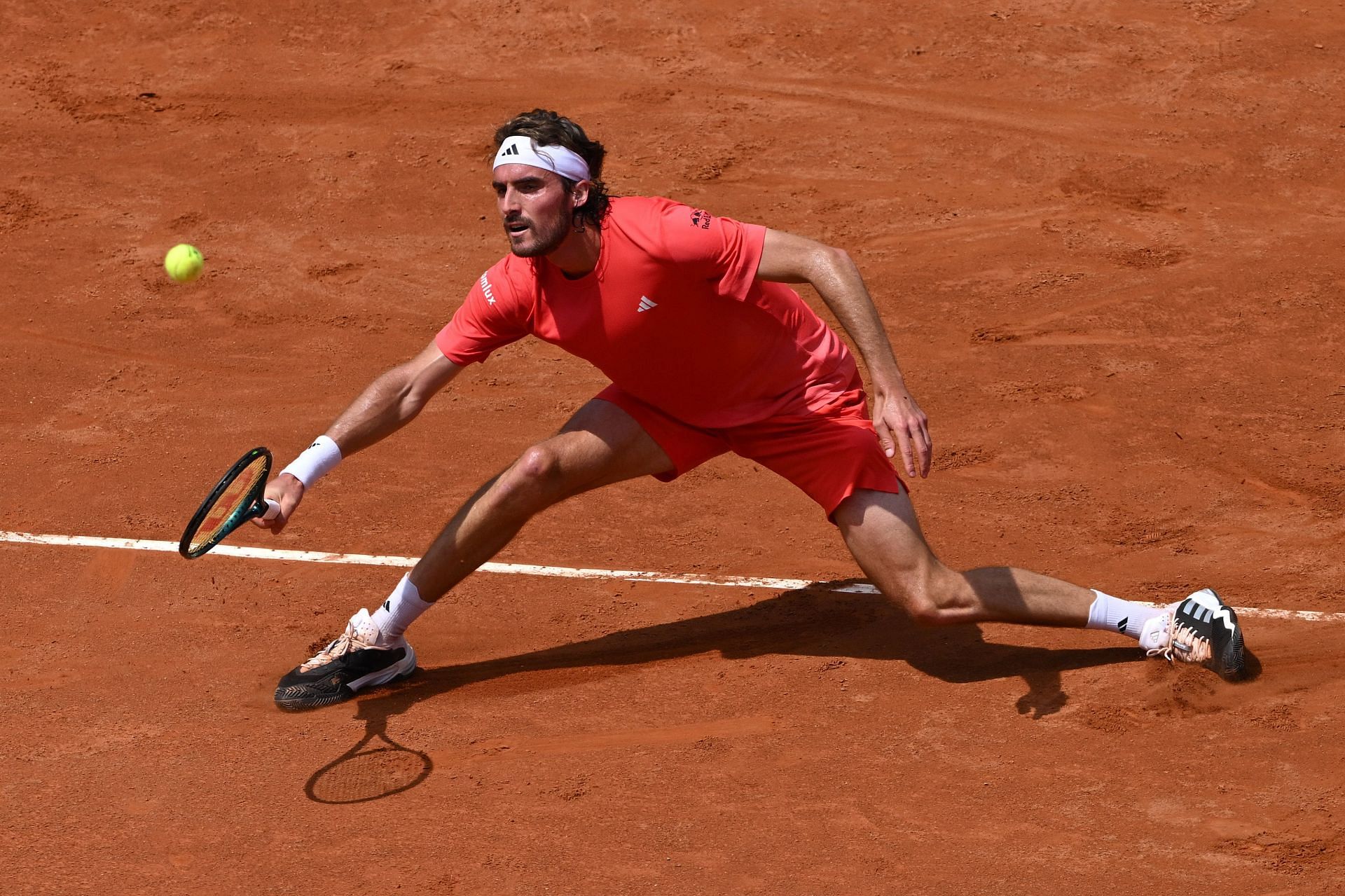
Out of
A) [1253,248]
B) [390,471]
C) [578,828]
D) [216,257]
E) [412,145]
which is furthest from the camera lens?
[412,145]

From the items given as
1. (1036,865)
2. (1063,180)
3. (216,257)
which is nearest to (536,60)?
(216,257)

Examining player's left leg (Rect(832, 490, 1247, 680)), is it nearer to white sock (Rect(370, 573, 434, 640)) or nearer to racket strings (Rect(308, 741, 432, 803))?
white sock (Rect(370, 573, 434, 640))

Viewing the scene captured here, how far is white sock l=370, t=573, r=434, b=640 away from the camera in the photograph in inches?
225

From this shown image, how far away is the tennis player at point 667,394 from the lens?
17.3 ft

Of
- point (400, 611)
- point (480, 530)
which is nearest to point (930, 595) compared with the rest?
point (480, 530)

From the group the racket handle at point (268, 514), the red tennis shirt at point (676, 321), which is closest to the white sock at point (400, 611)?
the racket handle at point (268, 514)

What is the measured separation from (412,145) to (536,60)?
1592 mm

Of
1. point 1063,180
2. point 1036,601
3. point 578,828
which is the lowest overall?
point 578,828

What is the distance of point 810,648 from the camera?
6008mm

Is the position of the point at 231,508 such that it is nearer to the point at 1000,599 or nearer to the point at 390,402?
the point at 390,402

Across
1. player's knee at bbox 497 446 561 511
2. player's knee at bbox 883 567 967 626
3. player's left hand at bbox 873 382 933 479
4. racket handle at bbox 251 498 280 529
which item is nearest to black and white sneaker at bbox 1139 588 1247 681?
player's knee at bbox 883 567 967 626

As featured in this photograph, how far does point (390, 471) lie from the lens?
7.53m

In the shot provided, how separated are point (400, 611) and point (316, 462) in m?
0.71

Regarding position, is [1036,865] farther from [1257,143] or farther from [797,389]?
[1257,143]
